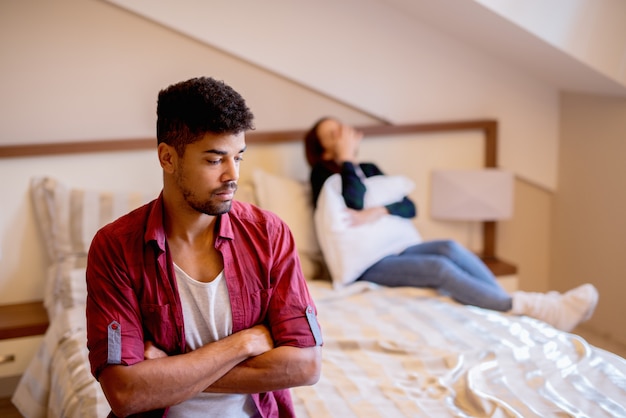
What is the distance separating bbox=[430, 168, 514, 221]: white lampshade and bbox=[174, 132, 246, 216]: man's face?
210cm

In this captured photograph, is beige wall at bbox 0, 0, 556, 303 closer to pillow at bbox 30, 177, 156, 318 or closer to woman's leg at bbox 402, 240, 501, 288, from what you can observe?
pillow at bbox 30, 177, 156, 318

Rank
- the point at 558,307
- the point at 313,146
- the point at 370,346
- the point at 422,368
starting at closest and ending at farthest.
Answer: the point at 422,368
the point at 370,346
the point at 558,307
the point at 313,146

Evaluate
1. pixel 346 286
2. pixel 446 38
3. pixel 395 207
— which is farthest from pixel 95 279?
pixel 446 38

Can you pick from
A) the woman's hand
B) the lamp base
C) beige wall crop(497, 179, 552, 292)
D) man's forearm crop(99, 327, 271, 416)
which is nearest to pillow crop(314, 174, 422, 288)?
the woman's hand

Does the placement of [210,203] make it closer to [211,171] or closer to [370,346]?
[211,171]

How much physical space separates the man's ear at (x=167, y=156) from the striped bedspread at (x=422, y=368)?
77 cm

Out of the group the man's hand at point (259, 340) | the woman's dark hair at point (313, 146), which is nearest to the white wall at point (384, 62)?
the woman's dark hair at point (313, 146)

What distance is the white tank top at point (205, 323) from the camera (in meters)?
1.54

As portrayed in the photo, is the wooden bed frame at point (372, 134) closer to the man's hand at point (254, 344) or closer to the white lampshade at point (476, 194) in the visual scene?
the white lampshade at point (476, 194)

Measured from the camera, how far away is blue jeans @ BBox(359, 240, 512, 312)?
2.72 m

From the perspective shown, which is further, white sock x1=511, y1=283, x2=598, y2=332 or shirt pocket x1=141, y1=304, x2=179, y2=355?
white sock x1=511, y1=283, x2=598, y2=332

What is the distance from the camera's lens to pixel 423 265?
2891 millimetres

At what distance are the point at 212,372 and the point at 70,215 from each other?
1.62 meters

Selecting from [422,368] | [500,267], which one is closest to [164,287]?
[422,368]
